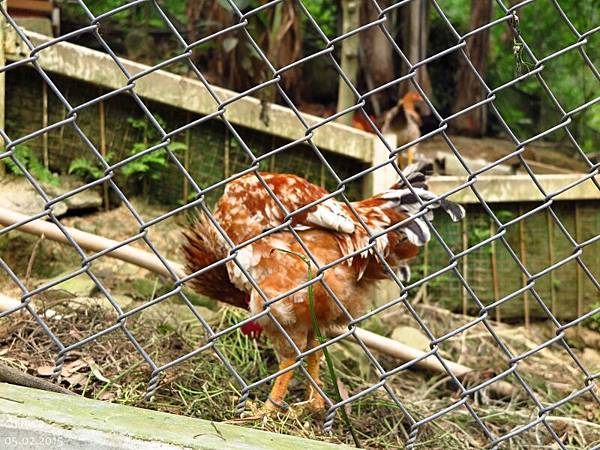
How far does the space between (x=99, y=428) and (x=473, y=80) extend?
6189mm

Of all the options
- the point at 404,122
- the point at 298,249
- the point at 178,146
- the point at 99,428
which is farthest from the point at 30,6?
the point at 99,428

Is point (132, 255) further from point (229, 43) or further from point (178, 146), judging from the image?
point (229, 43)

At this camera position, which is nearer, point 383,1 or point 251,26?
point 251,26

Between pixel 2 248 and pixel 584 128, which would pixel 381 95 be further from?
pixel 2 248

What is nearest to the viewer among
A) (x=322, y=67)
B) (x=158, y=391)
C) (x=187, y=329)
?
(x=158, y=391)

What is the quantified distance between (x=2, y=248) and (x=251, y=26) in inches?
95.1

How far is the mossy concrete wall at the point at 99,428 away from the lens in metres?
1.90

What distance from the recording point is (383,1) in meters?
6.78

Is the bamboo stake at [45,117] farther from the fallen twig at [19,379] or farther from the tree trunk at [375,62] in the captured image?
the fallen twig at [19,379]

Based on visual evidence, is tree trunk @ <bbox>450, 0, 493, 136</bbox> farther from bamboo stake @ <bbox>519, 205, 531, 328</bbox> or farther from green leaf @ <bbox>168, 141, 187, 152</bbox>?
green leaf @ <bbox>168, 141, 187, 152</bbox>

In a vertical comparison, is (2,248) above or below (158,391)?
above

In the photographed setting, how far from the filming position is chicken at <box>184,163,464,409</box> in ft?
11.9

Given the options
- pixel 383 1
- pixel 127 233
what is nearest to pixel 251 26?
pixel 383 1

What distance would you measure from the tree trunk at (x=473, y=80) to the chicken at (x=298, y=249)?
11.7 feet
